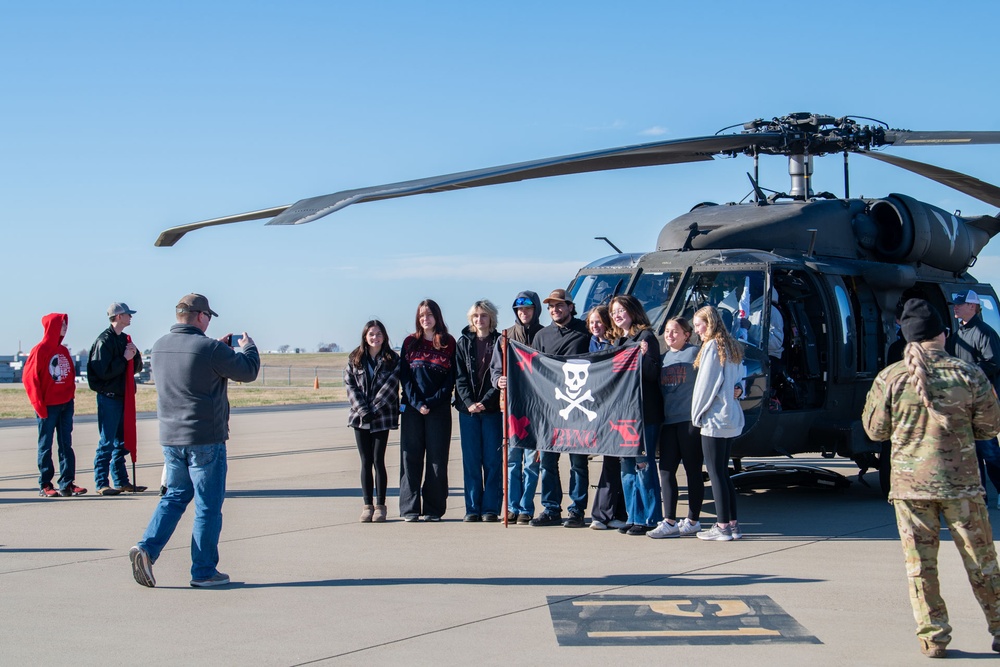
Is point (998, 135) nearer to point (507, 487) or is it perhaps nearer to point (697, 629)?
point (507, 487)

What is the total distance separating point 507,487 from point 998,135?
6.22 metres

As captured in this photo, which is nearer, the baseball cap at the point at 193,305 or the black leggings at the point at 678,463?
the baseball cap at the point at 193,305

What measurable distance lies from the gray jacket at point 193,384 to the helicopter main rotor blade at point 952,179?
7.90m

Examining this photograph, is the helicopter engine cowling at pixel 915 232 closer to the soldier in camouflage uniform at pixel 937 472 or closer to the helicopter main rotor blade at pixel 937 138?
the helicopter main rotor blade at pixel 937 138

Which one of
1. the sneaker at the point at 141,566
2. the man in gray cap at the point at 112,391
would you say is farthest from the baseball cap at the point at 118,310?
the sneaker at the point at 141,566

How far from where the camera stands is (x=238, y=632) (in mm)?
5816

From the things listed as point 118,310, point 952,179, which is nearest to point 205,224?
point 118,310

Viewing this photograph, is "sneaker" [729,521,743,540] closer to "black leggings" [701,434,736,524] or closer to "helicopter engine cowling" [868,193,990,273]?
"black leggings" [701,434,736,524]

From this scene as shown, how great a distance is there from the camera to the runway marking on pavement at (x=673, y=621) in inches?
221

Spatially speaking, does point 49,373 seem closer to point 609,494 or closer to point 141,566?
point 141,566

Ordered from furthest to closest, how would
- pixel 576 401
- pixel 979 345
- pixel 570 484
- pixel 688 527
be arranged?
1. pixel 979 345
2. pixel 570 484
3. pixel 576 401
4. pixel 688 527

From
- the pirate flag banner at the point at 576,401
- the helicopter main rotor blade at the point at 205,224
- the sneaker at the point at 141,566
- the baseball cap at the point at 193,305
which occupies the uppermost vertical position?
the helicopter main rotor blade at the point at 205,224

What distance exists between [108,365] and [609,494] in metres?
5.51

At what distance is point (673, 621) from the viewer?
597cm
